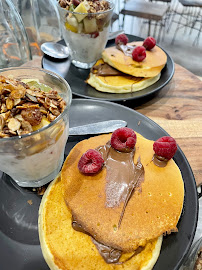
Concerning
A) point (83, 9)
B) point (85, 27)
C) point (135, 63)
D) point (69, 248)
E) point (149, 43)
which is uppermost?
point (83, 9)

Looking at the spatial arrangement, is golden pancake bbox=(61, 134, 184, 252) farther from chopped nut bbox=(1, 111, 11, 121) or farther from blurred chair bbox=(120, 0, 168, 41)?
blurred chair bbox=(120, 0, 168, 41)

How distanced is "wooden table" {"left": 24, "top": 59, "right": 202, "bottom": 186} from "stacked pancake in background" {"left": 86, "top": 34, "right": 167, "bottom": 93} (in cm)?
16

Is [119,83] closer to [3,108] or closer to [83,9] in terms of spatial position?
[83,9]

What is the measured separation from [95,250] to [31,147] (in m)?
0.46

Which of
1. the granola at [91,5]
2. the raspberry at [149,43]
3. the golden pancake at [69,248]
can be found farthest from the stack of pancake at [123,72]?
the golden pancake at [69,248]

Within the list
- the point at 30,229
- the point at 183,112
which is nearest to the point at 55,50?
the point at 183,112

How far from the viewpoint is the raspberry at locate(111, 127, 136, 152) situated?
3.61ft

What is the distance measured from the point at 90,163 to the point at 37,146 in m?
0.27

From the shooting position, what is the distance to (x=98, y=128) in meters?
1.31

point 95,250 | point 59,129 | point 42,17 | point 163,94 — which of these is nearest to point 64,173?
point 59,129

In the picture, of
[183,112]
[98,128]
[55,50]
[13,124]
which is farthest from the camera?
[55,50]

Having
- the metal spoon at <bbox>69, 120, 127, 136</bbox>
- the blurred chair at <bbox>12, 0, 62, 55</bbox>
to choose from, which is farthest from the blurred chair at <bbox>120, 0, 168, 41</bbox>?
the metal spoon at <bbox>69, 120, 127, 136</bbox>

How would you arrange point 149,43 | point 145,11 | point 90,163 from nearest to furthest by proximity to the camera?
point 90,163, point 149,43, point 145,11

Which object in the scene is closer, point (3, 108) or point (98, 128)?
point (3, 108)
